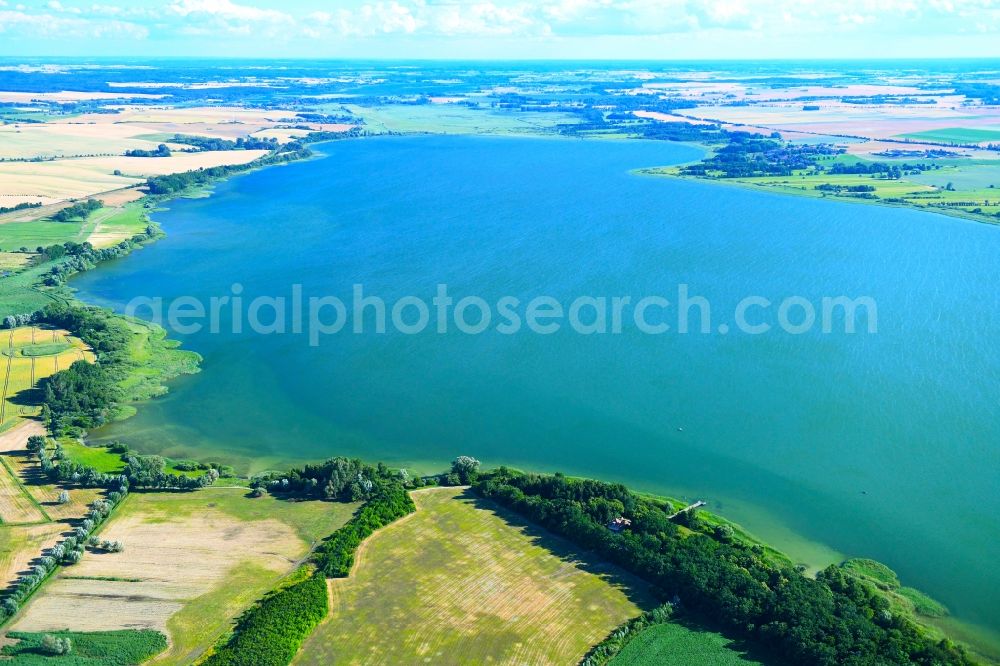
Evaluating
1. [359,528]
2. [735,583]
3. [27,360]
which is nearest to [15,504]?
[359,528]

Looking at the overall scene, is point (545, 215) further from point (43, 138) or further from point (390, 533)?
point (43, 138)

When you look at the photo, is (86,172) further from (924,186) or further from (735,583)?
(735,583)

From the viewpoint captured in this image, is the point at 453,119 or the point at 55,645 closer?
the point at 55,645

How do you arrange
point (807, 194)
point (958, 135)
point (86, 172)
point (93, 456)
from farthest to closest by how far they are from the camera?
point (958, 135) < point (86, 172) < point (807, 194) < point (93, 456)

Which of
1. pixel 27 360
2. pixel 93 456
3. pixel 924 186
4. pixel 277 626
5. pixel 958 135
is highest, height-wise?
pixel 958 135

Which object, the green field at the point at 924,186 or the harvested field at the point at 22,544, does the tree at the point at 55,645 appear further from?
the green field at the point at 924,186

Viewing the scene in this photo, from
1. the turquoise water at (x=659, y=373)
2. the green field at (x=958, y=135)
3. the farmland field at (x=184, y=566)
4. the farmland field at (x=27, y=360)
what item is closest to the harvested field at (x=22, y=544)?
the farmland field at (x=184, y=566)
